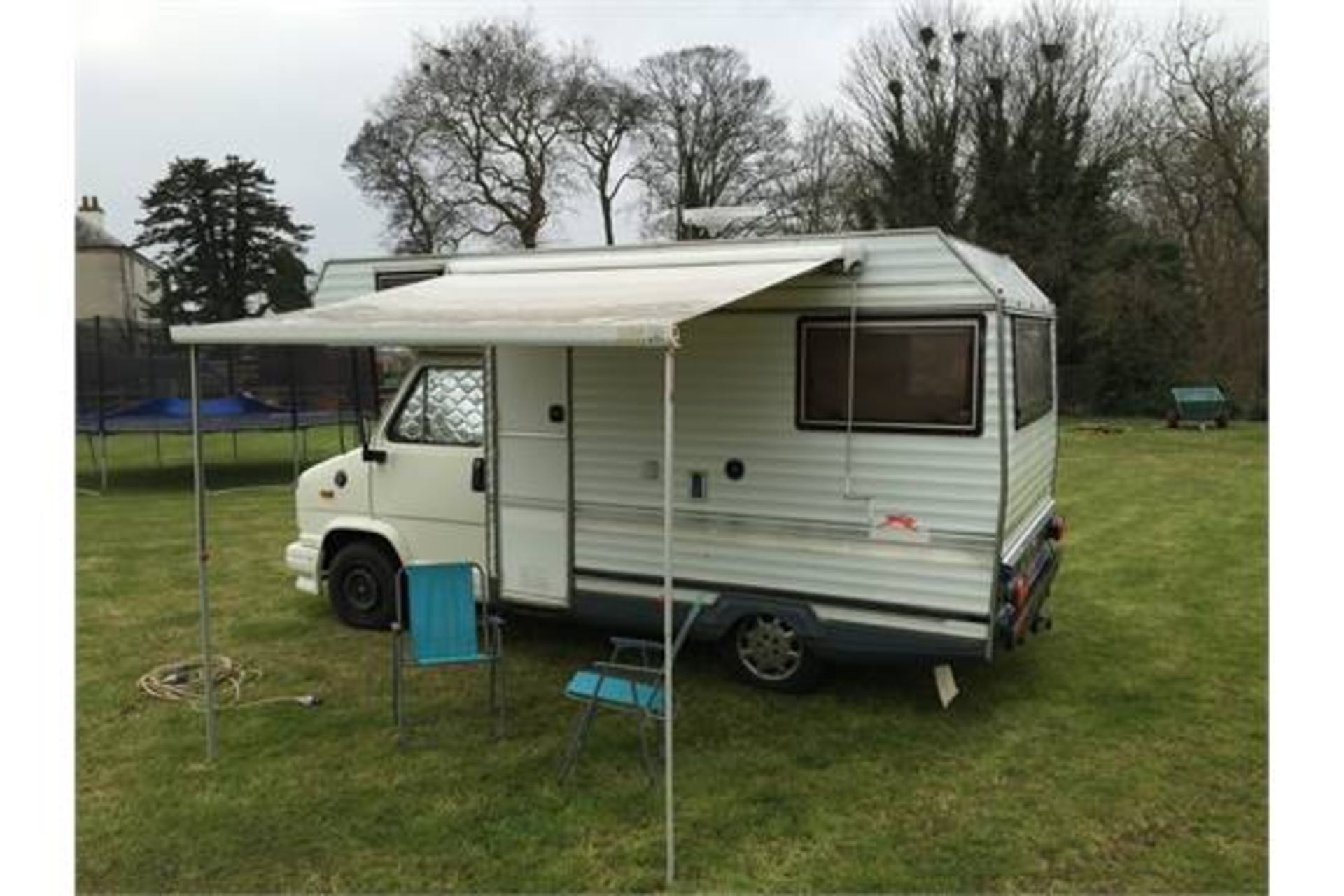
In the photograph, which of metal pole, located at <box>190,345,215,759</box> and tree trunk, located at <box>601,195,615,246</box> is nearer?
metal pole, located at <box>190,345,215,759</box>

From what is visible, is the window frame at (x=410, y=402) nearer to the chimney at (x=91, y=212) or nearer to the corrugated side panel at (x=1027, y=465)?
the corrugated side panel at (x=1027, y=465)

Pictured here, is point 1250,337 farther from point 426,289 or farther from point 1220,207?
point 426,289

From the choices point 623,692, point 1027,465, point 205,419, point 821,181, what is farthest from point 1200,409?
point 623,692

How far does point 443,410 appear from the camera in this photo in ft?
22.8

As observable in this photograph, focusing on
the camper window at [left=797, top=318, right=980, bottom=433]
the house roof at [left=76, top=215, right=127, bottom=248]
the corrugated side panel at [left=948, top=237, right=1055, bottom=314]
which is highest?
the house roof at [left=76, top=215, right=127, bottom=248]

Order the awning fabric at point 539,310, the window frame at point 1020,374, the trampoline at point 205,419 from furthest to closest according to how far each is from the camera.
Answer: the trampoline at point 205,419 → the window frame at point 1020,374 → the awning fabric at point 539,310

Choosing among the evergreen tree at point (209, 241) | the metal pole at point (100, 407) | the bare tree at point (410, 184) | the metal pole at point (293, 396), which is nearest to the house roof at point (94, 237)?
the evergreen tree at point (209, 241)

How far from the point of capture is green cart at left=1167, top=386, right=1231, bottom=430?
2281 centimetres

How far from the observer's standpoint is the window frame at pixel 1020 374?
5.59 m

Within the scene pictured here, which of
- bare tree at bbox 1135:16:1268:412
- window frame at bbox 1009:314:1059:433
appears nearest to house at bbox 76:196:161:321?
bare tree at bbox 1135:16:1268:412

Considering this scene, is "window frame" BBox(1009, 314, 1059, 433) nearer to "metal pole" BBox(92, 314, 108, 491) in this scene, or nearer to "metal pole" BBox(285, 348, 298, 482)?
"metal pole" BBox(285, 348, 298, 482)

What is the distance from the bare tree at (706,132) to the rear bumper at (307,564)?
981 inches

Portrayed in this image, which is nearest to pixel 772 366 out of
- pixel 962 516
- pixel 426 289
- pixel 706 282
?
pixel 706 282

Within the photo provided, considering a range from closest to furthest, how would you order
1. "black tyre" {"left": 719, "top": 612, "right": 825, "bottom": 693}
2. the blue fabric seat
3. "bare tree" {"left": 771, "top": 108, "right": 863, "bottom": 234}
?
the blue fabric seat, "black tyre" {"left": 719, "top": 612, "right": 825, "bottom": 693}, "bare tree" {"left": 771, "top": 108, "right": 863, "bottom": 234}
